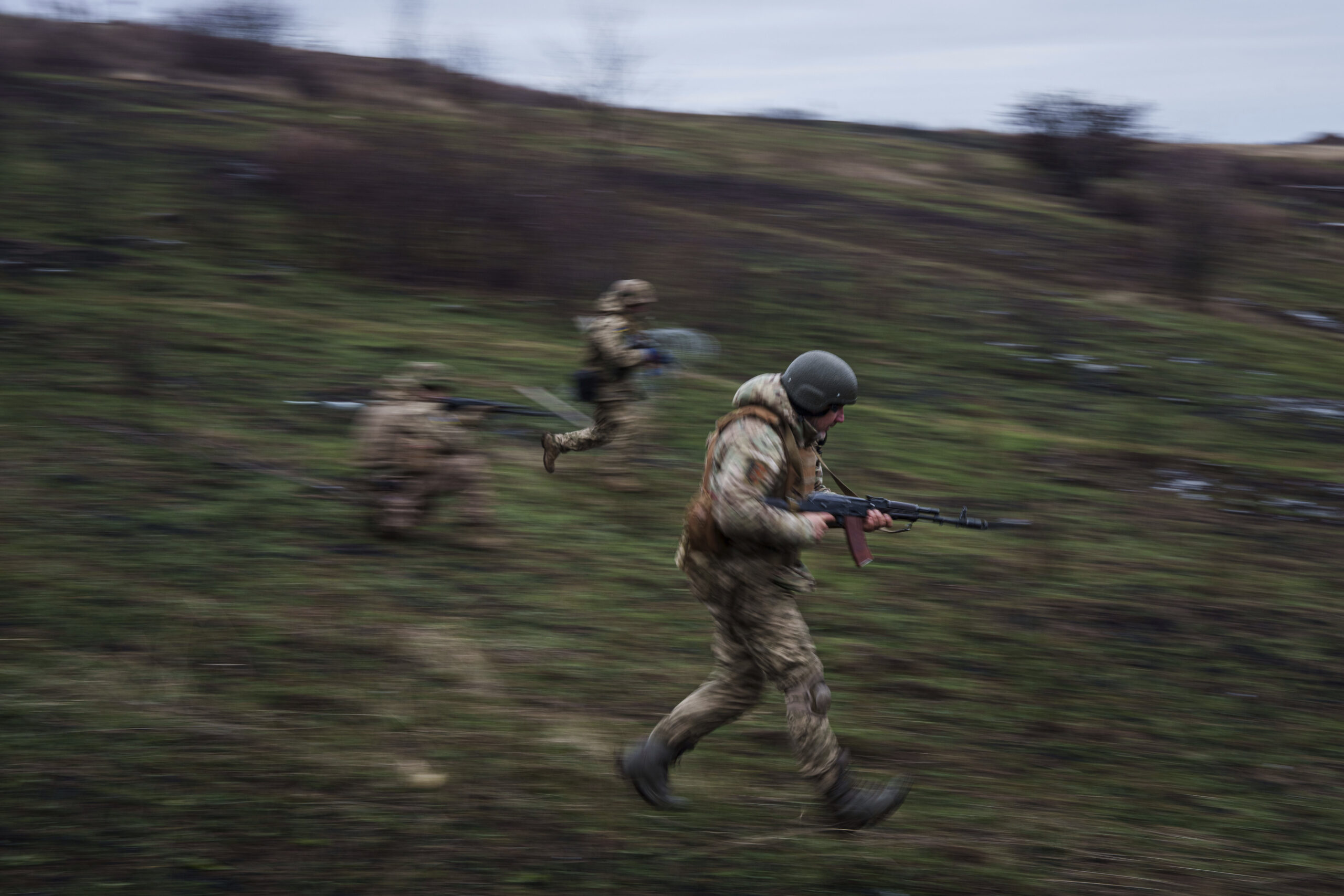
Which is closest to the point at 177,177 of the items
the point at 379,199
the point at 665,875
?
the point at 379,199

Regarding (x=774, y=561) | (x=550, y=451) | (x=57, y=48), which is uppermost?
(x=57, y=48)

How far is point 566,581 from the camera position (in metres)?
8.09

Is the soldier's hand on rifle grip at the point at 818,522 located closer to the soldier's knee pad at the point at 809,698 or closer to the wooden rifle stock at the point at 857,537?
the wooden rifle stock at the point at 857,537

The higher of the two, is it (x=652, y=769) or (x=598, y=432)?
(x=598, y=432)

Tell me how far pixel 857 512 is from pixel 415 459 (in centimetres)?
427

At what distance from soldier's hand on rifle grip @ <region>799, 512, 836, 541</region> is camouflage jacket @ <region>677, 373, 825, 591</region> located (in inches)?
1.0

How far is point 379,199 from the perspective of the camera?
20531 mm

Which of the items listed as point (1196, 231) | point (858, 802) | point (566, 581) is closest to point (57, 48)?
point (1196, 231)

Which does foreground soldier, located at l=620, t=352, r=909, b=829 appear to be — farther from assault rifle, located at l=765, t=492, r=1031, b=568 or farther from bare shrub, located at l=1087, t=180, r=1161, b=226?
bare shrub, located at l=1087, t=180, r=1161, b=226

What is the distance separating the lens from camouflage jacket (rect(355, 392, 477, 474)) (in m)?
8.12

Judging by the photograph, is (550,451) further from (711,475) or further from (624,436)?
(711,475)

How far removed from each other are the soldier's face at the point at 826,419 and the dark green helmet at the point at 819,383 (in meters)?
0.05

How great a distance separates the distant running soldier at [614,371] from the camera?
977 centimetres

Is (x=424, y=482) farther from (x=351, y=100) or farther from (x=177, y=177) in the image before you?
(x=351, y=100)
